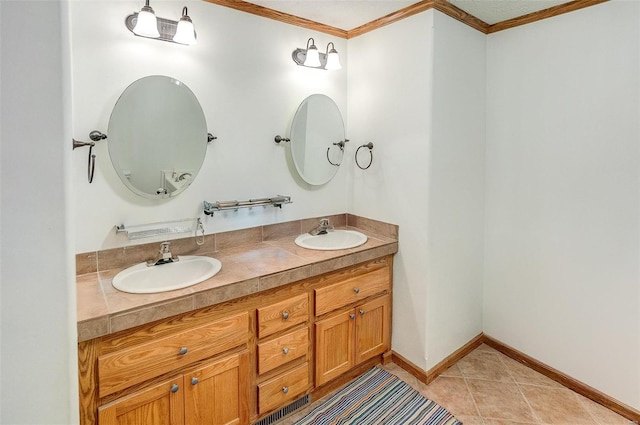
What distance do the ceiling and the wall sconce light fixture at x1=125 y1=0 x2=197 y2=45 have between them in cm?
52

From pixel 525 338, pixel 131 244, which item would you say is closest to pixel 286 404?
pixel 131 244

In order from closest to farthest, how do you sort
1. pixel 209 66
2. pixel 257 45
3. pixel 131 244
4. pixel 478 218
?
pixel 131 244, pixel 209 66, pixel 257 45, pixel 478 218

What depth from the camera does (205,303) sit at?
1.58 m

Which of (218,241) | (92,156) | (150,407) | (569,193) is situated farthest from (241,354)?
(569,193)

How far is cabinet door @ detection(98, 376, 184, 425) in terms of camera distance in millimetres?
1417

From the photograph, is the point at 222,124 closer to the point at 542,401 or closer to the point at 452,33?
the point at 452,33

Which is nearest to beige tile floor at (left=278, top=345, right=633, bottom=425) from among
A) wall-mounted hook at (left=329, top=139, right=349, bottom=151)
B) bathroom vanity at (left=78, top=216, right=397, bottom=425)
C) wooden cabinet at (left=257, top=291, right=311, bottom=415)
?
wooden cabinet at (left=257, top=291, right=311, bottom=415)

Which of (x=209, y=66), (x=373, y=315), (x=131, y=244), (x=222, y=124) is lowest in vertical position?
(x=373, y=315)

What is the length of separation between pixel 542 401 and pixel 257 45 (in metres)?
2.74

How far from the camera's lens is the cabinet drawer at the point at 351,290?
2064 millimetres

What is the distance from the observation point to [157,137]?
1.94 m

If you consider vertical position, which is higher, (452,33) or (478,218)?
(452,33)

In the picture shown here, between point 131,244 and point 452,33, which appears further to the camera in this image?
point 452,33

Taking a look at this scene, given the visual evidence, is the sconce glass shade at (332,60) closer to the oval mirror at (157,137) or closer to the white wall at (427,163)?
the white wall at (427,163)
